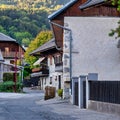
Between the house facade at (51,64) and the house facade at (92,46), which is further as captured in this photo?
the house facade at (51,64)

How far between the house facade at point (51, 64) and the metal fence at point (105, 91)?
20755 millimetres

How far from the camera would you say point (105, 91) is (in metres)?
23.8

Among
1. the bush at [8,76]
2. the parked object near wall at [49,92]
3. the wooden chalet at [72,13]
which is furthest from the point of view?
the bush at [8,76]

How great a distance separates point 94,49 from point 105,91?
11.9 m

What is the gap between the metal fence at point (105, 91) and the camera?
2228 cm

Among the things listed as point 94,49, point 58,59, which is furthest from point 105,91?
point 58,59

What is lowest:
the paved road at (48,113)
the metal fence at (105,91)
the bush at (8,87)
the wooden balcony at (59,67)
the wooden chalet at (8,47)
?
the paved road at (48,113)

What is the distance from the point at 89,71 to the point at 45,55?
26.5 meters

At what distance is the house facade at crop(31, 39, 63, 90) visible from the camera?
50562 mm

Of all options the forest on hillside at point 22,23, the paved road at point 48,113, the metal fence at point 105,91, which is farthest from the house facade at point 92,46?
the forest on hillside at point 22,23

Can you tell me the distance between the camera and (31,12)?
15212cm

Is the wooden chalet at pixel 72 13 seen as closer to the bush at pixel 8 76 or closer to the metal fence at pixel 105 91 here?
the metal fence at pixel 105 91

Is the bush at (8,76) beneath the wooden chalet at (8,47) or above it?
beneath

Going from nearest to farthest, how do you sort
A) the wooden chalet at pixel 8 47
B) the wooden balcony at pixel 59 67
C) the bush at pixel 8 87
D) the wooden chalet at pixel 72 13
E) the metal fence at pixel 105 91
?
1. the metal fence at pixel 105 91
2. the wooden chalet at pixel 72 13
3. the wooden balcony at pixel 59 67
4. the bush at pixel 8 87
5. the wooden chalet at pixel 8 47
